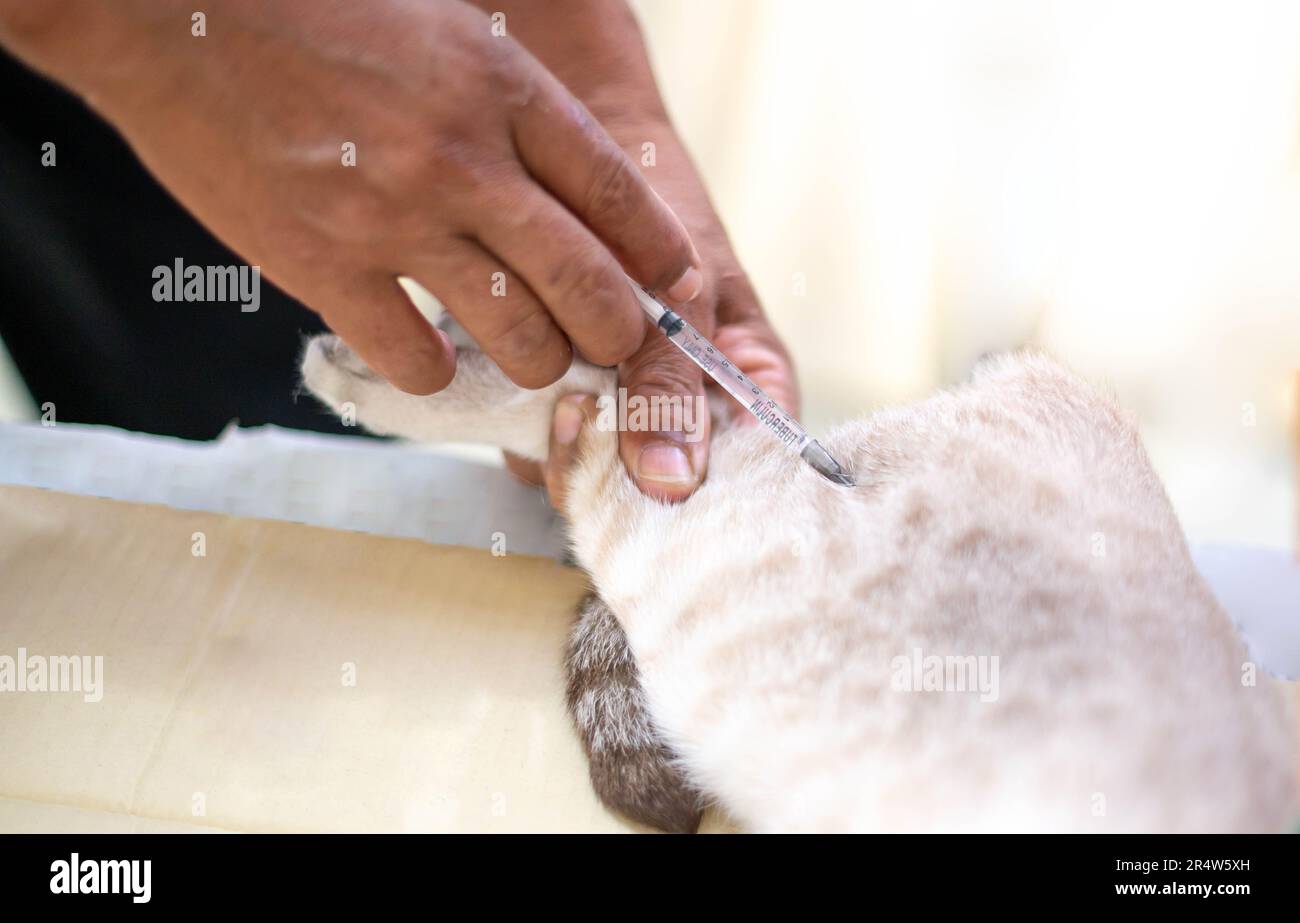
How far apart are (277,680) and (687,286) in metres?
0.61

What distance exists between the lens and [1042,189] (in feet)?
5.46

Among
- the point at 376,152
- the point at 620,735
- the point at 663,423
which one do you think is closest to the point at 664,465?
the point at 663,423

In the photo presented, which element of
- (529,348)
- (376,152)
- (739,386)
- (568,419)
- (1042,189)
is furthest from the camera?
(1042,189)

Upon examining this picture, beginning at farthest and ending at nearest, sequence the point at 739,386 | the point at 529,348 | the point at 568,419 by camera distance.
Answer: the point at 568,419 → the point at 739,386 → the point at 529,348

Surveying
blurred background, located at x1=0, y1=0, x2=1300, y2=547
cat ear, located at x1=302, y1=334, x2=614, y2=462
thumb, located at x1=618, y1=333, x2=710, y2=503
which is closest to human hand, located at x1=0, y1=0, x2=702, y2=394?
thumb, located at x1=618, y1=333, x2=710, y2=503

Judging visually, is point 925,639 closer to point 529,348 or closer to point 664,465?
point 664,465

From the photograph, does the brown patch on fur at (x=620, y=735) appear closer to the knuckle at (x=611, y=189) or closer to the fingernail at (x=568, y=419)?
the fingernail at (x=568, y=419)

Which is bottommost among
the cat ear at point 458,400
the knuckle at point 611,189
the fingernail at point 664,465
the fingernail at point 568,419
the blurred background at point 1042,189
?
the fingernail at point 664,465

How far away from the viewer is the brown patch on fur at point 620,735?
0.94 metres

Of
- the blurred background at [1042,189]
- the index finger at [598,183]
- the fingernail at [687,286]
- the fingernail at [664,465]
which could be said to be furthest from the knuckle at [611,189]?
the blurred background at [1042,189]

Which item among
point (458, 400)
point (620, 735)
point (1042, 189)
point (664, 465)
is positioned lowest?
point (620, 735)

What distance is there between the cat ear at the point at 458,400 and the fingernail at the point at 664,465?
147 mm

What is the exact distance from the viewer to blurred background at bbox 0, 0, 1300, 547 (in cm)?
151
